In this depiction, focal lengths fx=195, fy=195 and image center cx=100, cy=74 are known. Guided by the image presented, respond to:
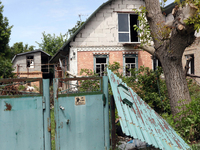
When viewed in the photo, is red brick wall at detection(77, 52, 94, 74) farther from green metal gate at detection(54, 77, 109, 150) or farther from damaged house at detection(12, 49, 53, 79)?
damaged house at detection(12, 49, 53, 79)

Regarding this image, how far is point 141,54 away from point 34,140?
11.9 m

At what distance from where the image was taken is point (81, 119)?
394 cm

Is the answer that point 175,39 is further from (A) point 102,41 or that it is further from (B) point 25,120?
(A) point 102,41

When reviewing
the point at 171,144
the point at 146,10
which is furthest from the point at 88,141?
the point at 146,10

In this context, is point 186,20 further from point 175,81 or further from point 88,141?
point 88,141

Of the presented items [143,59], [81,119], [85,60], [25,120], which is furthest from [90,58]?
[25,120]

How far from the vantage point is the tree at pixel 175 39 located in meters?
5.59

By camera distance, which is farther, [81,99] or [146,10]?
[146,10]

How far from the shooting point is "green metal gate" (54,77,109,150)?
3.81m

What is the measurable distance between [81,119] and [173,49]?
13.0ft

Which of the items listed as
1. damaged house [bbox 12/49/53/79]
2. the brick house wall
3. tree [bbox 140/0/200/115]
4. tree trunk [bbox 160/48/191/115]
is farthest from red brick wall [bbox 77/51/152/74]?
damaged house [bbox 12/49/53/79]

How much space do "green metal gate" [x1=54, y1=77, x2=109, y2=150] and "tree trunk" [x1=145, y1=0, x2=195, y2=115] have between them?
3.18 meters

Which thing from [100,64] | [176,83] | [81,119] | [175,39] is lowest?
[81,119]

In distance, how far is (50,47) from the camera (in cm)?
4694
